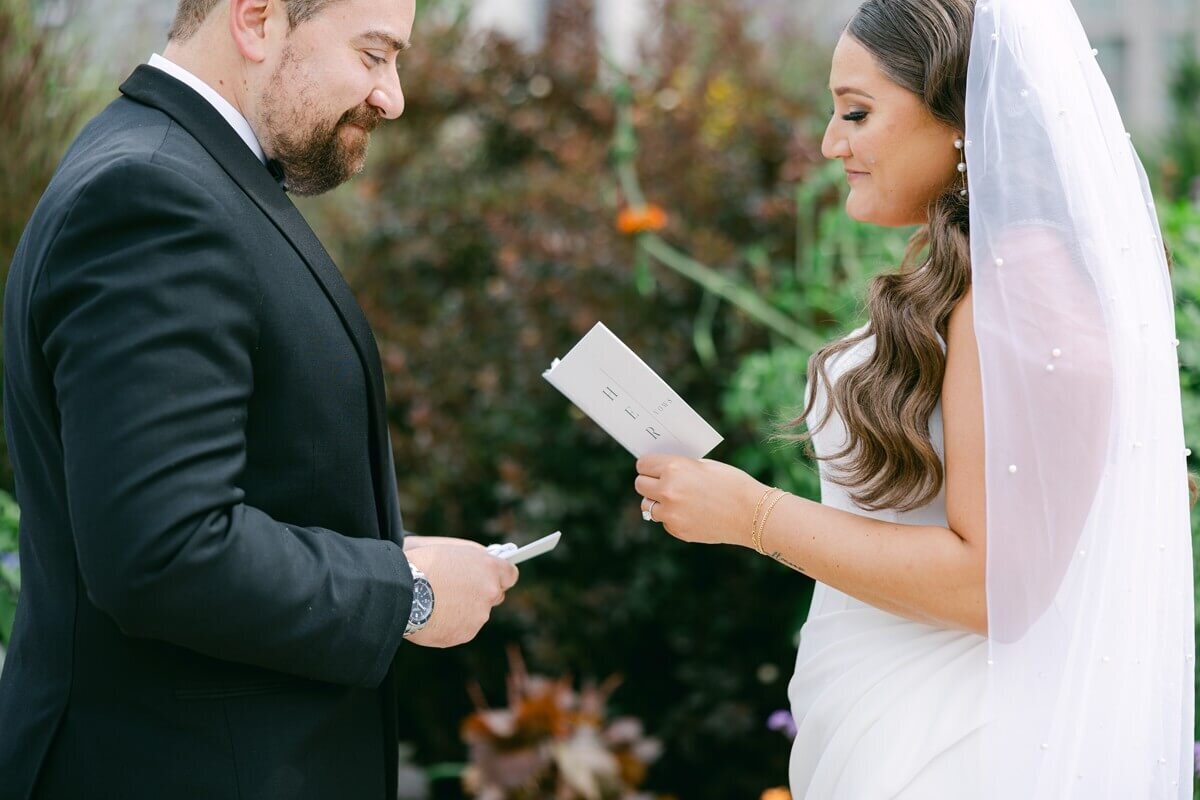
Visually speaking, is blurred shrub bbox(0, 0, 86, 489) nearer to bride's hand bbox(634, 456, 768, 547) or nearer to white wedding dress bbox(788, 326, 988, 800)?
bride's hand bbox(634, 456, 768, 547)

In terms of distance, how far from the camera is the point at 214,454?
1576 mm

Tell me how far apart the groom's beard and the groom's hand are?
64cm

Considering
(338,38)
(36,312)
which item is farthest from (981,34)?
(36,312)

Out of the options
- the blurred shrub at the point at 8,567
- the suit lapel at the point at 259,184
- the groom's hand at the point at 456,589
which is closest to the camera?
the suit lapel at the point at 259,184

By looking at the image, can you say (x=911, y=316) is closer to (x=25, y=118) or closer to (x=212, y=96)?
(x=212, y=96)

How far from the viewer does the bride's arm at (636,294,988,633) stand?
6.25 feet

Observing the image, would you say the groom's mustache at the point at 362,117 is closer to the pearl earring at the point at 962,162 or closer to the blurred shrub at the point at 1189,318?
the pearl earring at the point at 962,162

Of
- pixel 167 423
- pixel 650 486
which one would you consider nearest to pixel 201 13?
pixel 167 423

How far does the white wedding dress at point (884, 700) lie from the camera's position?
6.67 ft

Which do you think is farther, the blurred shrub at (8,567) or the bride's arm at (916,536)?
the blurred shrub at (8,567)

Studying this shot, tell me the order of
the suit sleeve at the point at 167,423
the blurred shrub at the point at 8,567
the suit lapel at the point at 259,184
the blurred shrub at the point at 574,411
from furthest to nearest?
the blurred shrub at the point at 574,411, the blurred shrub at the point at 8,567, the suit lapel at the point at 259,184, the suit sleeve at the point at 167,423

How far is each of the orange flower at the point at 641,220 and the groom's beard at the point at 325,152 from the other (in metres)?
1.99

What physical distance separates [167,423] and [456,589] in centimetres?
60

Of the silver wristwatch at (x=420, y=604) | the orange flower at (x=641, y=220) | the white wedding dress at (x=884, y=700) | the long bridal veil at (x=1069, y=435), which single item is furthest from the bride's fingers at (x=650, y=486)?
the orange flower at (x=641, y=220)
